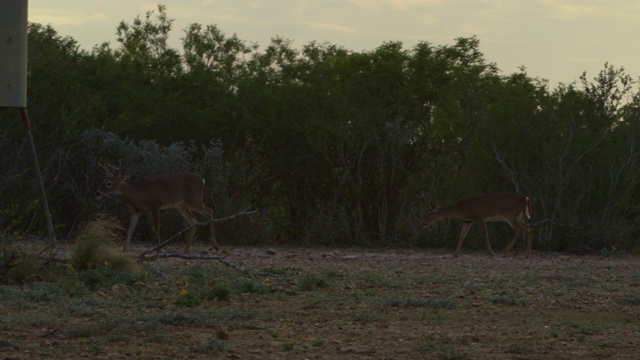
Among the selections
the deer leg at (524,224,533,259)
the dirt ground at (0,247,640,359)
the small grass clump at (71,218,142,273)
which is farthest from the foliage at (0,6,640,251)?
the small grass clump at (71,218,142,273)

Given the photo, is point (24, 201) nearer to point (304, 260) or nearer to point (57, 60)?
point (57, 60)


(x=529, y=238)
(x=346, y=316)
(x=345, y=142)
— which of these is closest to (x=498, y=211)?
(x=529, y=238)

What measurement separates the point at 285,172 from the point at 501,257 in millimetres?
4919

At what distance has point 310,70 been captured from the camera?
964 inches

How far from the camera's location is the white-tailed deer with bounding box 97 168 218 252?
19.4 meters

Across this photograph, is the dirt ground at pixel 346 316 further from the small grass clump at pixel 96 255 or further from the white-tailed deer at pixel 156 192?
the white-tailed deer at pixel 156 192

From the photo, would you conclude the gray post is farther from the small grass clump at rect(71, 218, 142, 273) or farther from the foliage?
the foliage

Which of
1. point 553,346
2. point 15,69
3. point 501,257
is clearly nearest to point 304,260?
point 501,257

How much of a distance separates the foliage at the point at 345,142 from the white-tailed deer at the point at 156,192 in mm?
1879

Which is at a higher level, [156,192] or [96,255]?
[156,192]

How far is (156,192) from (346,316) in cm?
856

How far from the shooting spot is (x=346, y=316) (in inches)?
450

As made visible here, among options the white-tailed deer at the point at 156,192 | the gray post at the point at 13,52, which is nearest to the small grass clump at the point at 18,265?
the gray post at the point at 13,52

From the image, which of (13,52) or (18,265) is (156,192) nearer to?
(13,52)
